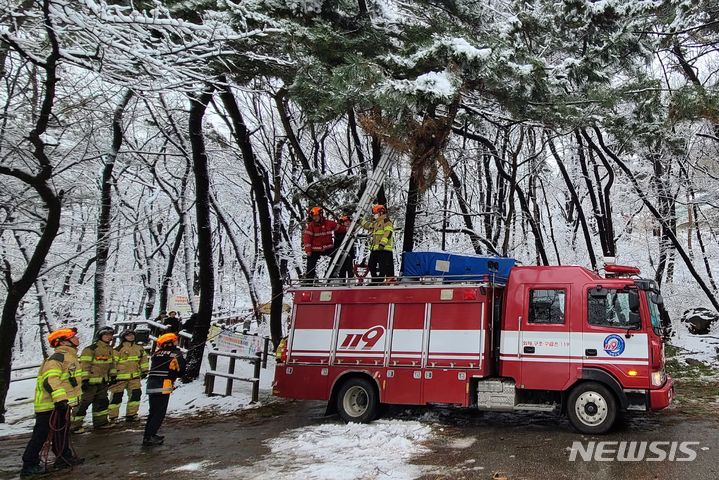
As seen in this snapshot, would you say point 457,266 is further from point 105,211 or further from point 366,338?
point 105,211

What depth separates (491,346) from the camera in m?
8.98

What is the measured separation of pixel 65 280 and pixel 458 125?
60.5ft

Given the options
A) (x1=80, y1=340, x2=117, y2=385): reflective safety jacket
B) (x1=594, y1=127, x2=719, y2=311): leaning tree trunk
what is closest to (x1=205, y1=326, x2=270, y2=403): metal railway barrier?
(x1=80, y1=340, x2=117, y2=385): reflective safety jacket

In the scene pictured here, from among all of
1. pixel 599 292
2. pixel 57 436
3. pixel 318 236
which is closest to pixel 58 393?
pixel 57 436

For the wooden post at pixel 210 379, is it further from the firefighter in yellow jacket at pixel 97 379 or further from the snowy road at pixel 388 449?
the firefighter in yellow jacket at pixel 97 379

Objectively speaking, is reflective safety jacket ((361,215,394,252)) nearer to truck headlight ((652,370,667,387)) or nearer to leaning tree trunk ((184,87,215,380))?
leaning tree trunk ((184,87,215,380))

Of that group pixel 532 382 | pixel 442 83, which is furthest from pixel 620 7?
pixel 532 382

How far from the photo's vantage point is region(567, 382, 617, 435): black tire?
26.3 ft

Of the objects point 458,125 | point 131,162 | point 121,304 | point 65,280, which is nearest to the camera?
point 458,125

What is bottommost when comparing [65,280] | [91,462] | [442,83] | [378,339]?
[91,462]

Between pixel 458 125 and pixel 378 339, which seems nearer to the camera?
pixel 378 339

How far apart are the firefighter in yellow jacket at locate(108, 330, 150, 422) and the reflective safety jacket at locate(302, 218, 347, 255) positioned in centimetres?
420

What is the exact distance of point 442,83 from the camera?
8.20 metres

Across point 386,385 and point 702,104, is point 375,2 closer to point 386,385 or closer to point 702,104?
point 702,104
